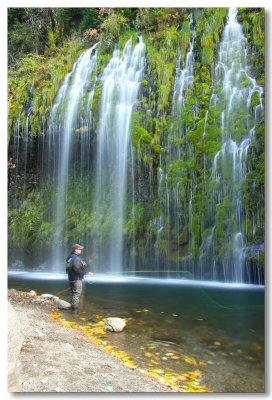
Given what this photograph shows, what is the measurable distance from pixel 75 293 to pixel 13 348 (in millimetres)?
1212

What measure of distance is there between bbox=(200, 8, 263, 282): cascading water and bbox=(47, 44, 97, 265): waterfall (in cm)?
222

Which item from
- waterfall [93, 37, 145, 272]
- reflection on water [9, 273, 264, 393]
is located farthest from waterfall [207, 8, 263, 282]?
waterfall [93, 37, 145, 272]

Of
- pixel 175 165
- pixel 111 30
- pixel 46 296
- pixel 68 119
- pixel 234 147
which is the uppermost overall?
pixel 111 30

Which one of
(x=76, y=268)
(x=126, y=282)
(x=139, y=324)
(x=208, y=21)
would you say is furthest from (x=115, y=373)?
(x=208, y=21)

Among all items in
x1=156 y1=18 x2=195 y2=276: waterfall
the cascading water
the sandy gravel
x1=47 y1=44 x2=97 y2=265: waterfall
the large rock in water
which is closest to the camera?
the sandy gravel

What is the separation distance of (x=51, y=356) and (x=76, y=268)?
47.5 inches

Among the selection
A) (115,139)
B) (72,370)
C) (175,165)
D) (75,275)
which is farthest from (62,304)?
(115,139)

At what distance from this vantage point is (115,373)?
2629 millimetres

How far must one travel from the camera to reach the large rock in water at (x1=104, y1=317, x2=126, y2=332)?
3301 mm

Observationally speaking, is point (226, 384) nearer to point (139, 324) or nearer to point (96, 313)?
point (139, 324)

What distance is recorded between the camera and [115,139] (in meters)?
5.75

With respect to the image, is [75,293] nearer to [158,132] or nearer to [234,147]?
[234,147]

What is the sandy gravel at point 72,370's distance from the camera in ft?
8.35

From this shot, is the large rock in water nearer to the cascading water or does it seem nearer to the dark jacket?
the dark jacket
